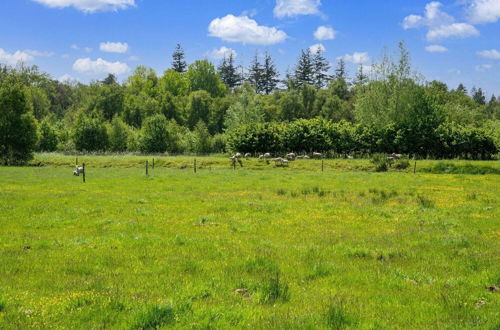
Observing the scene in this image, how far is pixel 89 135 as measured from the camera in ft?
311

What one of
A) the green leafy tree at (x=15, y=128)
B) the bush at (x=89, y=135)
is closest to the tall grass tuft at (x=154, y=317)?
the green leafy tree at (x=15, y=128)

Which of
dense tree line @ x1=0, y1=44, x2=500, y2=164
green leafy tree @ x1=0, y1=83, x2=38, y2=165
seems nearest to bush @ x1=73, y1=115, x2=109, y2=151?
dense tree line @ x1=0, y1=44, x2=500, y2=164

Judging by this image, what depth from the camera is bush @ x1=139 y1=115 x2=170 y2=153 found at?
316 ft

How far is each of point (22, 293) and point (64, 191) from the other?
2211 centimetres

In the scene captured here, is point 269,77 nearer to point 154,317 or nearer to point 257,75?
point 257,75

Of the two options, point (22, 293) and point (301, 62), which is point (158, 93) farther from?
point (22, 293)

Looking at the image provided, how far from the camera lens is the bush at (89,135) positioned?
9419 centimetres

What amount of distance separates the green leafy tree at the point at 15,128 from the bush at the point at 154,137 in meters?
28.8

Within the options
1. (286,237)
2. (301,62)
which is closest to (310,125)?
(286,237)

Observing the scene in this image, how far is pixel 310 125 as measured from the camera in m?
75.4

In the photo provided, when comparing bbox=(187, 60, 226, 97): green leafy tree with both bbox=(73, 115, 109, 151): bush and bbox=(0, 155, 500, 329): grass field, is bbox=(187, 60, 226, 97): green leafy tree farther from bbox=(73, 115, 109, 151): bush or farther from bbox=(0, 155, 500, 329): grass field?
bbox=(0, 155, 500, 329): grass field

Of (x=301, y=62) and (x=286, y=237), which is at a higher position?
(x=301, y=62)

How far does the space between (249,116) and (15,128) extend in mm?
54461

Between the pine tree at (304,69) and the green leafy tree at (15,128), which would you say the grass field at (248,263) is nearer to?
the green leafy tree at (15,128)
